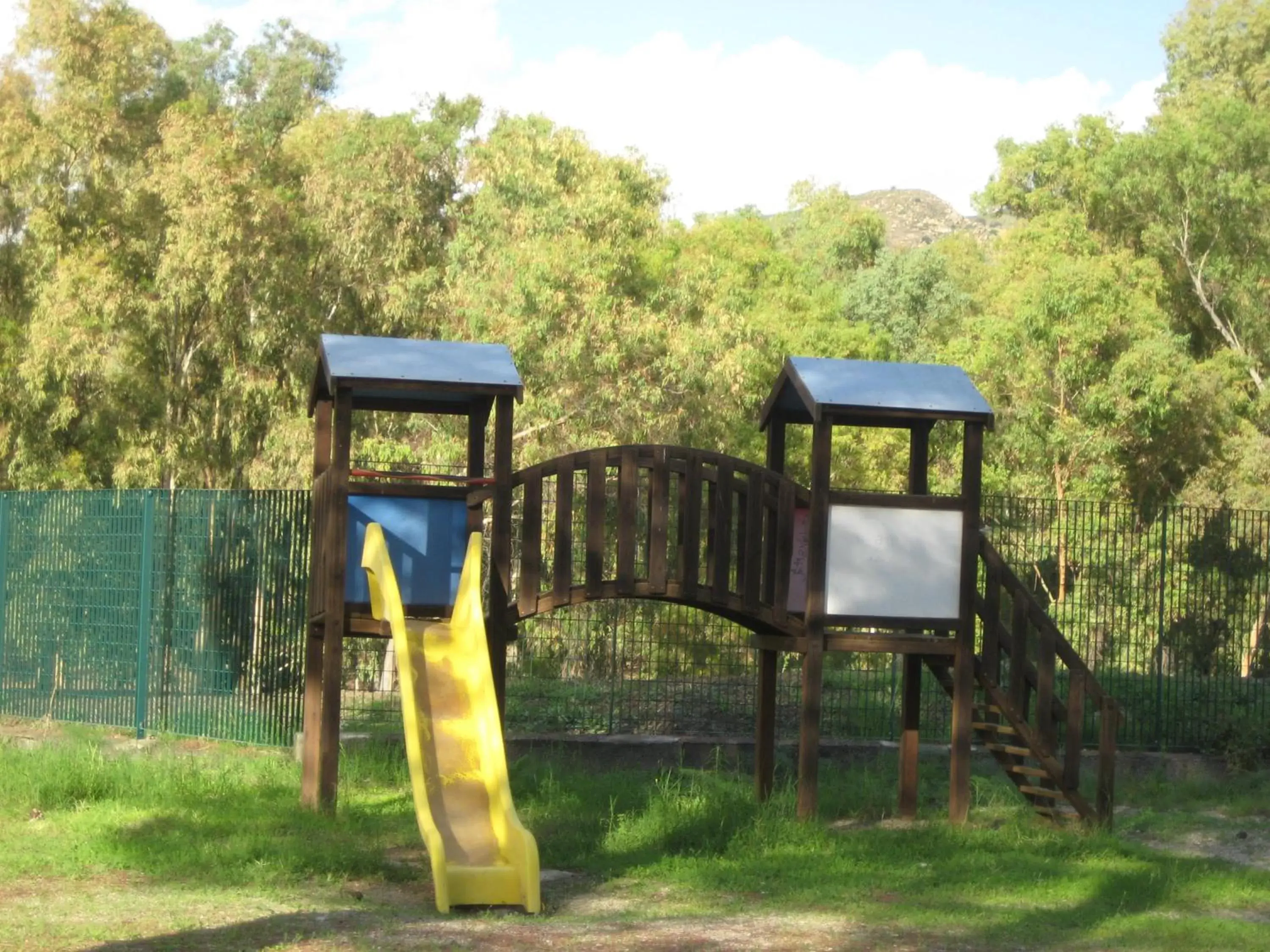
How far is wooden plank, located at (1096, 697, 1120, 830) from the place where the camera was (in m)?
11.0

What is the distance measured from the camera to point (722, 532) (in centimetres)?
1112

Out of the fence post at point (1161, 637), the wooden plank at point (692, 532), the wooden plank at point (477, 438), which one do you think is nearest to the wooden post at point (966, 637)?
the wooden plank at point (692, 532)

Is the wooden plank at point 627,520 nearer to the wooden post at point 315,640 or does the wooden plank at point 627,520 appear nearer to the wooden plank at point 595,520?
the wooden plank at point 595,520

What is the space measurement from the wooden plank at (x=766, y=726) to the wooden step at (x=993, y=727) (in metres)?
1.47

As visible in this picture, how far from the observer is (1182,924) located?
7.94 metres

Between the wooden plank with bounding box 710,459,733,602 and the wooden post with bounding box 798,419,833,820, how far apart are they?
571mm

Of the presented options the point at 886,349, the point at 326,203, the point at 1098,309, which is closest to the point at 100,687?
the point at 326,203

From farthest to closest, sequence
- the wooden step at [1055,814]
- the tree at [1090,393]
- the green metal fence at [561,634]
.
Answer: the tree at [1090,393]
the green metal fence at [561,634]
the wooden step at [1055,814]

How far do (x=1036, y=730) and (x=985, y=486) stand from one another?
69.2 ft

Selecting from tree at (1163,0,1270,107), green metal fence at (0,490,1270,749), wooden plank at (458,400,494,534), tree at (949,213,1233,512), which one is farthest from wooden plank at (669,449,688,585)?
tree at (1163,0,1270,107)

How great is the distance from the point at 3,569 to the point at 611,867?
8.71 m

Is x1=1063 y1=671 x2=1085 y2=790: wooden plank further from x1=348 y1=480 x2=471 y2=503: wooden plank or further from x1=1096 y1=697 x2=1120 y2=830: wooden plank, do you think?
x1=348 y1=480 x2=471 y2=503: wooden plank

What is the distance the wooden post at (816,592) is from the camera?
11133mm

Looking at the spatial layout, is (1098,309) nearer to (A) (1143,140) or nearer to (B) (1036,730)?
(A) (1143,140)
